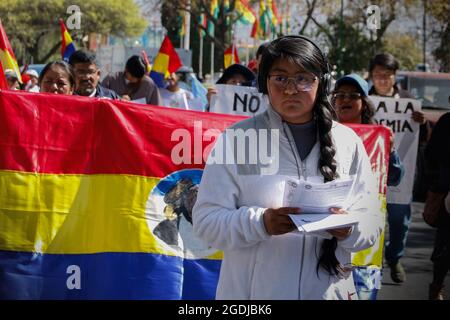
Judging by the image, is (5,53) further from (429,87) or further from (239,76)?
(429,87)

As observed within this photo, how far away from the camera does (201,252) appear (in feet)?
17.7

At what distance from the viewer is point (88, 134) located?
17.5ft

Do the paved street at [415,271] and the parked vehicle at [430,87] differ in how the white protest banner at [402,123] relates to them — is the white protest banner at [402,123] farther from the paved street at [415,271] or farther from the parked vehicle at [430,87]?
the parked vehicle at [430,87]

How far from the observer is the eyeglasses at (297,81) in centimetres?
319

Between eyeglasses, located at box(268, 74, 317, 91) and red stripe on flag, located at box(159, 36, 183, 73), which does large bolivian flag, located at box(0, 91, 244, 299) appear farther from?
red stripe on flag, located at box(159, 36, 183, 73)

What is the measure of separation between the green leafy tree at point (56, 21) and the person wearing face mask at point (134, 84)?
1867 centimetres

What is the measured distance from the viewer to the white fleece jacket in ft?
10.1

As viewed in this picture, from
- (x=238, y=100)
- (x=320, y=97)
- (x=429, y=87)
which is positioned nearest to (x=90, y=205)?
(x=320, y=97)

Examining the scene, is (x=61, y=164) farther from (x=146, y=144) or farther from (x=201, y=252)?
(x=201, y=252)

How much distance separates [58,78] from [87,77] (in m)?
0.77

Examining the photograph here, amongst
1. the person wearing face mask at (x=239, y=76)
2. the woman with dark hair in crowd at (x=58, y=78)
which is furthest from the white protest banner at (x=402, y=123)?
the woman with dark hair in crowd at (x=58, y=78)

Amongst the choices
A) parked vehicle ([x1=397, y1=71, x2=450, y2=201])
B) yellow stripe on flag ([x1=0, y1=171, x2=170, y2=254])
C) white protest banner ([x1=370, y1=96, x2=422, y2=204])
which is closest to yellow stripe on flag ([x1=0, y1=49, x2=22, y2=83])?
yellow stripe on flag ([x1=0, y1=171, x2=170, y2=254])

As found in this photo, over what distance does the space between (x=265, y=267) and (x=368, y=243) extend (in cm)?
38

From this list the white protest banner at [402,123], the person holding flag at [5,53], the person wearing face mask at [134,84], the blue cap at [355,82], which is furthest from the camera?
the person wearing face mask at [134,84]
